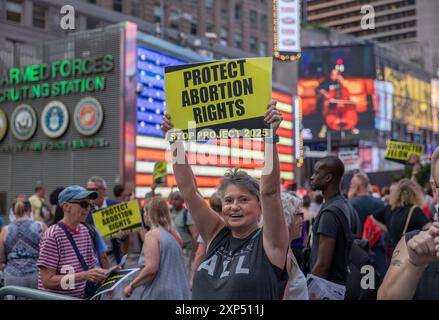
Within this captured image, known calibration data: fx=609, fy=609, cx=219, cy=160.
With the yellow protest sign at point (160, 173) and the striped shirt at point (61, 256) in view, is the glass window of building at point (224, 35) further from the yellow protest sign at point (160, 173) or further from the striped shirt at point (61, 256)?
the striped shirt at point (61, 256)

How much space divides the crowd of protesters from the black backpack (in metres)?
0.02

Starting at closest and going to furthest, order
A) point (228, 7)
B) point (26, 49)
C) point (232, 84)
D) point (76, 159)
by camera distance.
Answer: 1. point (232, 84)
2. point (76, 159)
3. point (26, 49)
4. point (228, 7)

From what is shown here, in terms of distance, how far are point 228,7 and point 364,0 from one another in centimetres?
7524

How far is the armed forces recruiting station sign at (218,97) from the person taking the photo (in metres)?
3.88

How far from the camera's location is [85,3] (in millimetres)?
38656

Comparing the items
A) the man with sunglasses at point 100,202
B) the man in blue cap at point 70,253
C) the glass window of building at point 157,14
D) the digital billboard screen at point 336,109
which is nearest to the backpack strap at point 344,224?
the man in blue cap at point 70,253

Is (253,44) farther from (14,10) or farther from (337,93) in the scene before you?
(14,10)

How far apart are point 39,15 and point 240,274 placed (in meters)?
31.7

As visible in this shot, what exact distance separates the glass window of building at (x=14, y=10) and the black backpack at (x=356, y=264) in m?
25.4

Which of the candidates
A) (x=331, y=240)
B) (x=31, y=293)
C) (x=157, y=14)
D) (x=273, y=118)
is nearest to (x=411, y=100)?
(x=157, y=14)

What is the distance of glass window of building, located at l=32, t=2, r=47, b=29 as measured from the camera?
1222 inches

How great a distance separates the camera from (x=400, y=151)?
1234 cm
